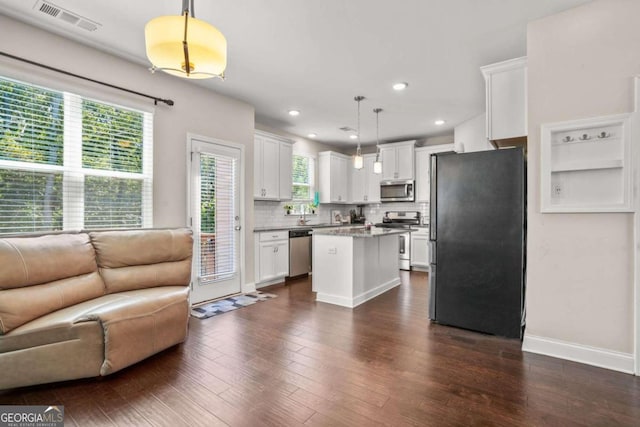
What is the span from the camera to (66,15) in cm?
251

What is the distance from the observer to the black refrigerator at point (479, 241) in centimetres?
286

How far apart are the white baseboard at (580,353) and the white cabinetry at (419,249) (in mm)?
3427

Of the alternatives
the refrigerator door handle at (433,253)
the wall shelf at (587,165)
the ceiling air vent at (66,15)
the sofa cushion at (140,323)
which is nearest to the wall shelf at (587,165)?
the wall shelf at (587,165)

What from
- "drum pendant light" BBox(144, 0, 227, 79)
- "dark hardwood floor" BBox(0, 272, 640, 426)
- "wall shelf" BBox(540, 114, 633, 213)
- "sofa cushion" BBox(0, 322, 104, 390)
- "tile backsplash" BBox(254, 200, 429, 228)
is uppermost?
"drum pendant light" BBox(144, 0, 227, 79)

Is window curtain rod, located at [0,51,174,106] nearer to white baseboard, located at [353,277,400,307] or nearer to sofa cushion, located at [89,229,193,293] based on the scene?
sofa cushion, located at [89,229,193,293]

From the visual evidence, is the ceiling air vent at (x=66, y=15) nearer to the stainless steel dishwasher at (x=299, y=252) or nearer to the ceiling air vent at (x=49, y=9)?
the ceiling air vent at (x=49, y=9)

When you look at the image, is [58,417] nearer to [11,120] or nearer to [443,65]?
[11,120]

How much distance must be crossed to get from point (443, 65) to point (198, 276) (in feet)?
12.4

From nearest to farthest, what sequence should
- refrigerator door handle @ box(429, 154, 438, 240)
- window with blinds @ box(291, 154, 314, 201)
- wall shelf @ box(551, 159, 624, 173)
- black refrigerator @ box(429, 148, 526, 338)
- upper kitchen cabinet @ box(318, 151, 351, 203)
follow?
wall shelf @ box(551, 159, 624, 173) < black refrigerator @ box(429, 148, 526, 338) < refrigerator door handle @ box(429, 154, 438, 240) < window with blinds @ box(291, 154, 314, 201) < upper kitchen cabinet @ box(318, 151, 351, 203)

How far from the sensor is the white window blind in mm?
3971

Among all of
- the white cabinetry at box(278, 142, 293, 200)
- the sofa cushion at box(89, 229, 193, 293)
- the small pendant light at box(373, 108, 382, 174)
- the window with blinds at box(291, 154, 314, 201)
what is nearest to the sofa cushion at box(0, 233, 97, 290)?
the sofa cushion at box(89, 229, 193, 293)

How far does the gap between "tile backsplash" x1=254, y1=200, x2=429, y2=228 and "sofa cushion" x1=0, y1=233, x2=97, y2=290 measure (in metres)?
3.00

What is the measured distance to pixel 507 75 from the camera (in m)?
2.96

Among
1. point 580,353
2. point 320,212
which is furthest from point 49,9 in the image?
point 320,212
